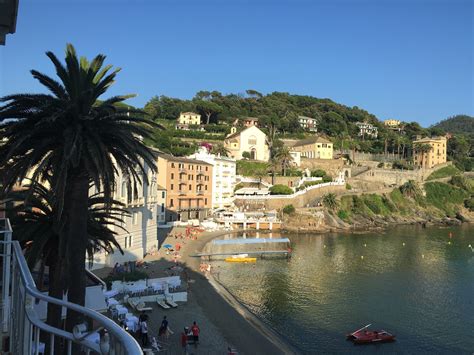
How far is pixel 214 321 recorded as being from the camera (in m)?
28.1

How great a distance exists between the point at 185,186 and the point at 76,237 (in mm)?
61509

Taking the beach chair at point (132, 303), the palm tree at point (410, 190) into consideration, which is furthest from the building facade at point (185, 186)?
the palm tree at point (410, 190)

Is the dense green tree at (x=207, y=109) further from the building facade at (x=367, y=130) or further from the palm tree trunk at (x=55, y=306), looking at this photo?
the palm tree trunk at (x=55, y=306)

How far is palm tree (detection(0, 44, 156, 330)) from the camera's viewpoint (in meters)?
13.0

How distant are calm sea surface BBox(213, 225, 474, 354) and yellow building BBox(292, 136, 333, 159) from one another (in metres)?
52.4

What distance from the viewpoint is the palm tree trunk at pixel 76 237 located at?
13242mm

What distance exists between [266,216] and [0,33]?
243ft

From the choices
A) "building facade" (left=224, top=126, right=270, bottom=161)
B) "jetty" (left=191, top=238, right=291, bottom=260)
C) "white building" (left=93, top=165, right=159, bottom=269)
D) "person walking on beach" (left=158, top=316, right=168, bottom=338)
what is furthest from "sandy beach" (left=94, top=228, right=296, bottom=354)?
"building facade" (left=224, top=126, right=270, bottom=161)

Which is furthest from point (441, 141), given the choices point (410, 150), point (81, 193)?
point (81, 193)

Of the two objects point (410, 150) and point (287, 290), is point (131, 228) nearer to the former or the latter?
point (287, 290)

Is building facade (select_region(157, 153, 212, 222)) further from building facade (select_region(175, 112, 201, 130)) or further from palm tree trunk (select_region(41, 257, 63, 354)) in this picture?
palm tree trunk (select_region(41, 257, 63, 354))

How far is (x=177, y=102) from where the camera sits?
459 ft

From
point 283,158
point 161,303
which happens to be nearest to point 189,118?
point 283,158

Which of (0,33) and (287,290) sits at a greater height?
(0,33)
